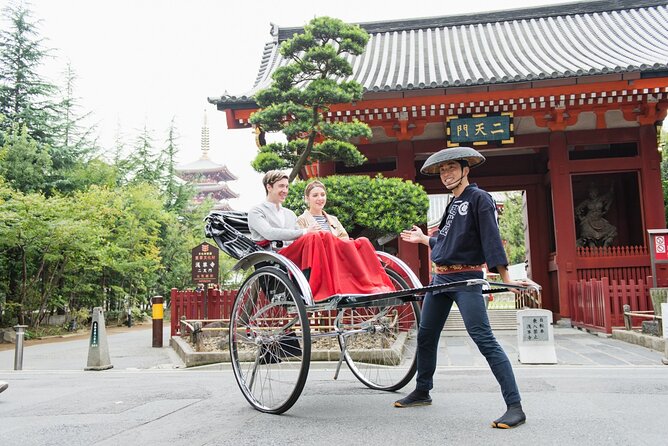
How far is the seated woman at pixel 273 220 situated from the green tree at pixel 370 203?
3958 millimetres

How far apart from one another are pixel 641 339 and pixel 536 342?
232 centimetres

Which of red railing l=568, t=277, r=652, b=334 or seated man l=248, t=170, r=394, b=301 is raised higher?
seated man l=248, t=170, r=394, b=301

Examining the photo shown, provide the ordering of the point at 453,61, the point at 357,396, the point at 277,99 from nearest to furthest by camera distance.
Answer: the point at 357,396 → the point at 277,99 → the point at 453,61

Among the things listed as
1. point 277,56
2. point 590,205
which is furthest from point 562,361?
point 277,56

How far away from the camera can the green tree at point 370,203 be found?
8242mm

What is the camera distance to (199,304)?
32.4 ft

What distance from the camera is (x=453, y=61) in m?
12.6

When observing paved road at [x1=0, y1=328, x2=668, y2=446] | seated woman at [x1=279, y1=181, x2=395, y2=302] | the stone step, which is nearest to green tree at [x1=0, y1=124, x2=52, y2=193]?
paved road at [x1=0, y1=328, x2=668, y2=446]

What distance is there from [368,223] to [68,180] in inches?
483

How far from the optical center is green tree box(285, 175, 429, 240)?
27.0 feet

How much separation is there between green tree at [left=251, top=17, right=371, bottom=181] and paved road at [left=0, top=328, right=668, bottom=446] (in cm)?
432

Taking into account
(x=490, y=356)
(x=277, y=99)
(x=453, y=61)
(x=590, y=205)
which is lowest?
(x=490, y=356)

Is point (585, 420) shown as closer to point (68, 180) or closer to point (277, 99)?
point (277, 99)

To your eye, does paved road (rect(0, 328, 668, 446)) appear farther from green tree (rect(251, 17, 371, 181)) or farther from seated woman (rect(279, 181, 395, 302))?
green tree (rect(251, 17, 371, 181))
